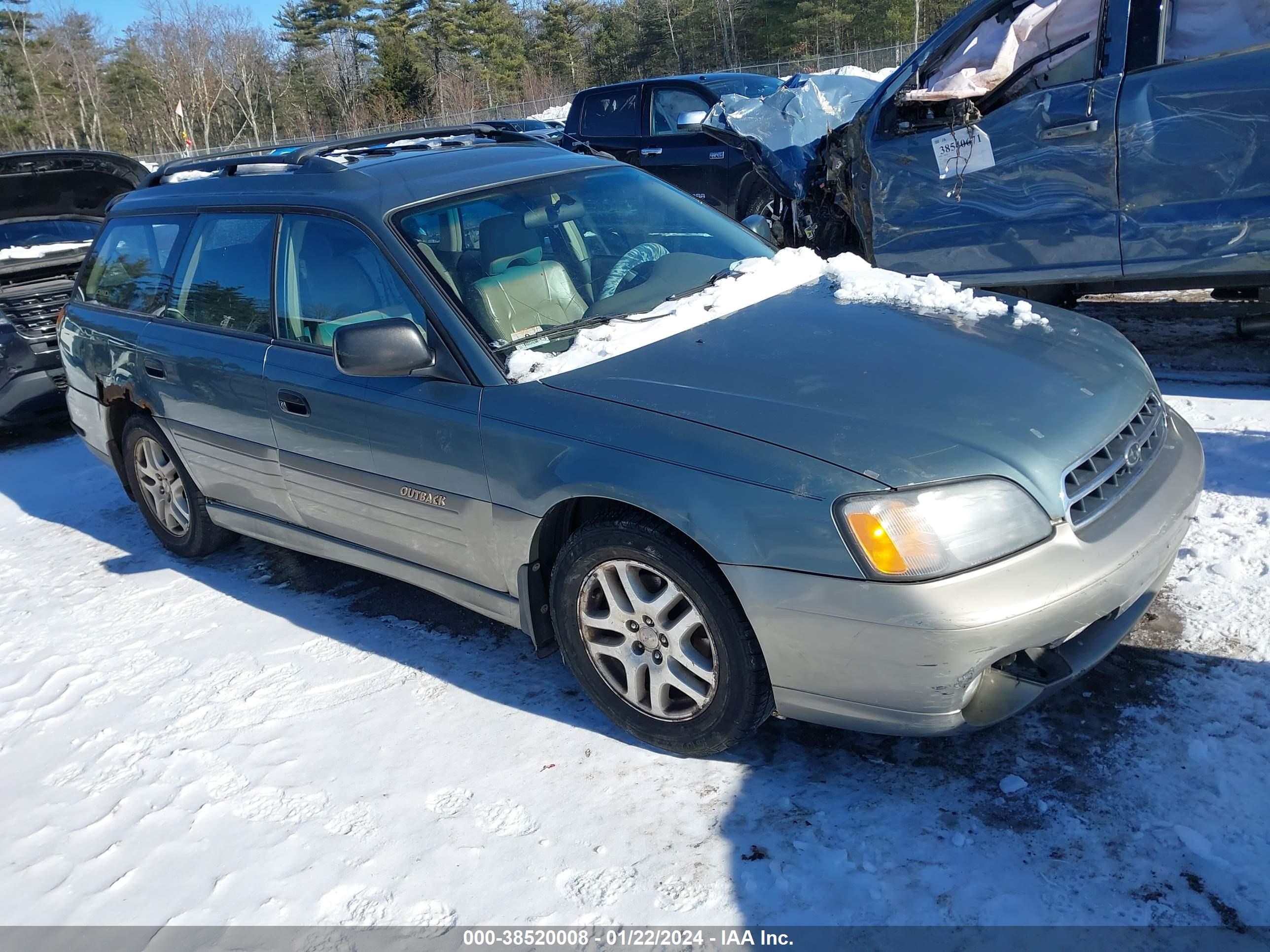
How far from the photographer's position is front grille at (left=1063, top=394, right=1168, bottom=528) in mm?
2619

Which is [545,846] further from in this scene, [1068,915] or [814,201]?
[814,201]

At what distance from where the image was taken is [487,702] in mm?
3488

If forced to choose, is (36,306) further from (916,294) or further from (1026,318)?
(1026,318)

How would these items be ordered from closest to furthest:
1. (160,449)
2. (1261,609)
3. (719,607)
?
(719,607), (1261,609), (160,449)

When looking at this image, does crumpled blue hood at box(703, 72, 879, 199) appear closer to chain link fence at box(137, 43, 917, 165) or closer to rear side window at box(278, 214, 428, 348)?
rear side window at box(278, 214, 428, 348)

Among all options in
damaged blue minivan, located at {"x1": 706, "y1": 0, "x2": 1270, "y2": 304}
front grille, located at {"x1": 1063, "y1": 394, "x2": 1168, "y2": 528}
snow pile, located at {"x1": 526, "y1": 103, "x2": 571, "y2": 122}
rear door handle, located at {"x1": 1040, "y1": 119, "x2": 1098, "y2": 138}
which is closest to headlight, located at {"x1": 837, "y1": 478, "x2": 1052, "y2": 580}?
front grille, located at {"x1": 1063, "y1": 394, "x2": 1168, "y2": 528}

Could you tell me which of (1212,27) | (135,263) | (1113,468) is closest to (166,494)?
(135,263)

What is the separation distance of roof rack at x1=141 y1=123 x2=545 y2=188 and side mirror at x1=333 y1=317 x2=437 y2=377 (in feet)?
3.97

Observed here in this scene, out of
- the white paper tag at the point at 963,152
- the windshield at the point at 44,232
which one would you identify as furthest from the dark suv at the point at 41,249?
the white paper tag at the point at 963,152

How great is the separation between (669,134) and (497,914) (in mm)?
9171

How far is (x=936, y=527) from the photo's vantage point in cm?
245

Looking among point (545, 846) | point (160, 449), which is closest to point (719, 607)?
point (545, 846)

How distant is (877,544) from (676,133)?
28.5ft

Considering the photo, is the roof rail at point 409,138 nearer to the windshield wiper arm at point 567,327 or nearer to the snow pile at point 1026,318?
the windshield wiper arm at point 567,327
